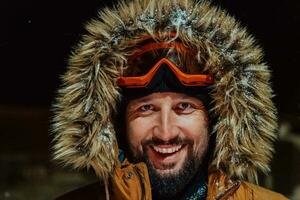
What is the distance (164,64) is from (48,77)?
111 centimetres

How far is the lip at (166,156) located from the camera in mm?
2691

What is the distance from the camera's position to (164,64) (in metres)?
2.71

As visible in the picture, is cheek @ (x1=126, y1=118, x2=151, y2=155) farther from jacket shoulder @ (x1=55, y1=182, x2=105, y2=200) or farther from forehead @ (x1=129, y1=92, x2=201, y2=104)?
jacket shoulder @ (x1=55, y1=182, x2=105, y2=200)

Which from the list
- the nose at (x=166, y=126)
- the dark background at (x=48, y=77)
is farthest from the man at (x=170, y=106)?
the dark background at (x=48, y=77)

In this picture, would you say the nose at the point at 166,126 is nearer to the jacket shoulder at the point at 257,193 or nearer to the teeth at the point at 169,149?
the teeth at the point at 169,149

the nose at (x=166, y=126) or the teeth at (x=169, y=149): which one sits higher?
the nose at (x=166, y=126)

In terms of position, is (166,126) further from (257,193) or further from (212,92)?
(257,193)

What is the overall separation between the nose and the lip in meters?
0.04

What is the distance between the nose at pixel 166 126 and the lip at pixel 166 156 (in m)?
0.04

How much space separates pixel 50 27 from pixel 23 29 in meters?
0.12

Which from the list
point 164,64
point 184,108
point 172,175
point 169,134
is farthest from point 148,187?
point 164,64

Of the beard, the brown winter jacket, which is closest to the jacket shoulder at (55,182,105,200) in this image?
the brown winter jacket

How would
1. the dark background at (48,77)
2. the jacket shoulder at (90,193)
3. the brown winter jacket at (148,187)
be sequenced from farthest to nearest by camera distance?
1. the dark background at (48,77)
2. the jacket shoulder at (90,193)
3. the brown winter jacket at (148,187)

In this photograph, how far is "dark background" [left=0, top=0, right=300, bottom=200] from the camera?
346 centimetres
